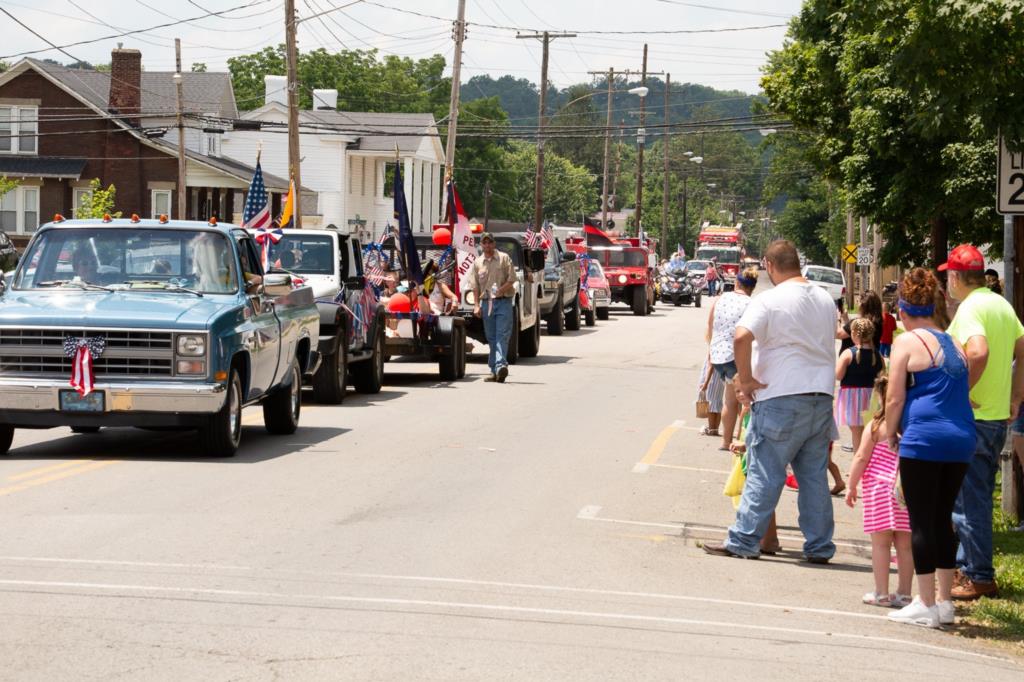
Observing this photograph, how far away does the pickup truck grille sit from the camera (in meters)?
12.9

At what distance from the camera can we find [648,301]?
57.4m

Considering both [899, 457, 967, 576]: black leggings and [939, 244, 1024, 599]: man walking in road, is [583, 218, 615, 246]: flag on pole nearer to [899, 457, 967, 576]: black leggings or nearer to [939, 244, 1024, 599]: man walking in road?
[939, 244, 1024, 599]: man walking in road

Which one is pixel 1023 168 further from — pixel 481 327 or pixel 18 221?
pixel 18 221

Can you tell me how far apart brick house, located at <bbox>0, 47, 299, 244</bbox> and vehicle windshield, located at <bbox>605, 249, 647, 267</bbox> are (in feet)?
47.1

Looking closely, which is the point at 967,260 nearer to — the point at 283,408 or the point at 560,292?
the point at 283,408

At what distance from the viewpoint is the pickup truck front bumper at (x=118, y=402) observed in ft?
42.0

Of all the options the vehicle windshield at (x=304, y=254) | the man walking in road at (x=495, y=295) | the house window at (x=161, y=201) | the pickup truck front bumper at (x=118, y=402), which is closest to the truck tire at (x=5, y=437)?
the pickup truck front bumper at (x=118, y=402)

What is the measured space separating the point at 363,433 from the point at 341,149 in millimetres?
57424

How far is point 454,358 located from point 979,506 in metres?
14.2

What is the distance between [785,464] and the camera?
9.92 m

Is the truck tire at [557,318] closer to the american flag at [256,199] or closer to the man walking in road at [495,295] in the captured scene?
the american flag at [256,199]

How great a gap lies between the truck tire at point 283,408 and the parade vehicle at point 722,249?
75.4 meters

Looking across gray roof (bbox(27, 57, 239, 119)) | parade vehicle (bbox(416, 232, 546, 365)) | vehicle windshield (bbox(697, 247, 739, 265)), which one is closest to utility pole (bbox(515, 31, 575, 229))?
gray roof (bbox(27, 57, 239, 119))

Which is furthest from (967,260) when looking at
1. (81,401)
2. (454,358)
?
(454,358)
